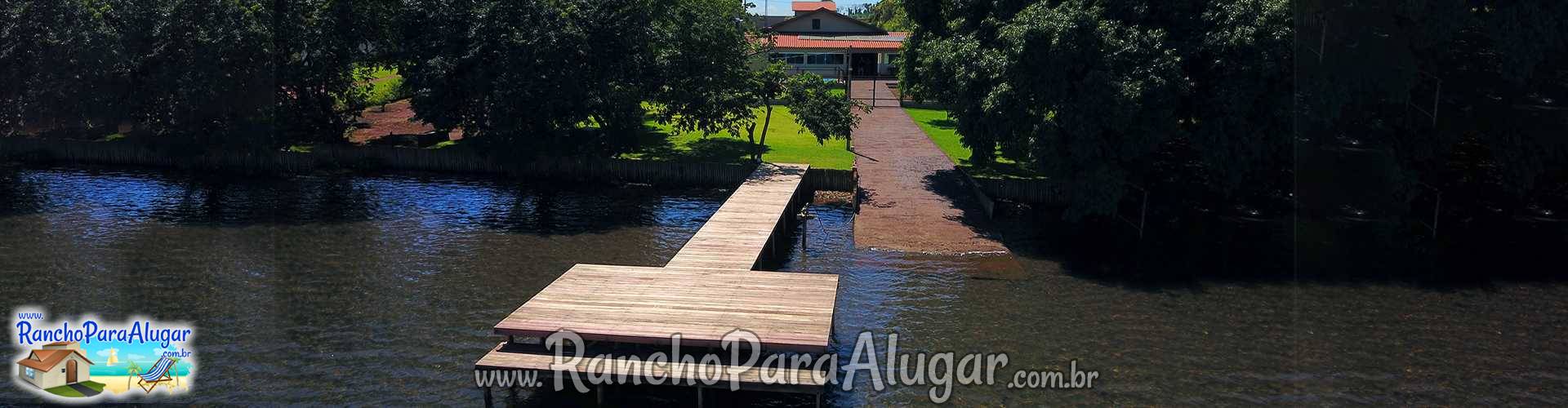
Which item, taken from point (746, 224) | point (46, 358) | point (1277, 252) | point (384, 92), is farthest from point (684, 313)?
point (384, 92)

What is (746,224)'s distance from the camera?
38.8m

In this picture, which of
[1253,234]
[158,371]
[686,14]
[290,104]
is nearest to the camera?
[158,371]

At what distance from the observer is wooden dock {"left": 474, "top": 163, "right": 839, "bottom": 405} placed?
23875 millimetres

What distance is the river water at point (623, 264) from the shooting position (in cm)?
2616

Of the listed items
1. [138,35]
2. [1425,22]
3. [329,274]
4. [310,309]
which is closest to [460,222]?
[329,274]

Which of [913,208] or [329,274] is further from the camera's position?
[913,208]

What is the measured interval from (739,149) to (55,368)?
36.7m

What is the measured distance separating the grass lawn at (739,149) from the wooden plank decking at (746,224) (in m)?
3.69

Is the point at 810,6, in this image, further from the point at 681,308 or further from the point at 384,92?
the point at 681,308

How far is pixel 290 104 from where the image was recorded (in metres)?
57.2

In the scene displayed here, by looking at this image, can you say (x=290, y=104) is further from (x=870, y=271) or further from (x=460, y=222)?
(x=870, y=271)

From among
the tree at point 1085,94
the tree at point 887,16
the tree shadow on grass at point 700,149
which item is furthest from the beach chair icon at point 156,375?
the tree at point 887,16

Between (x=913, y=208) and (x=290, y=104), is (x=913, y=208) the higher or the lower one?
the lower one

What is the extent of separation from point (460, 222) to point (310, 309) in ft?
40.9
